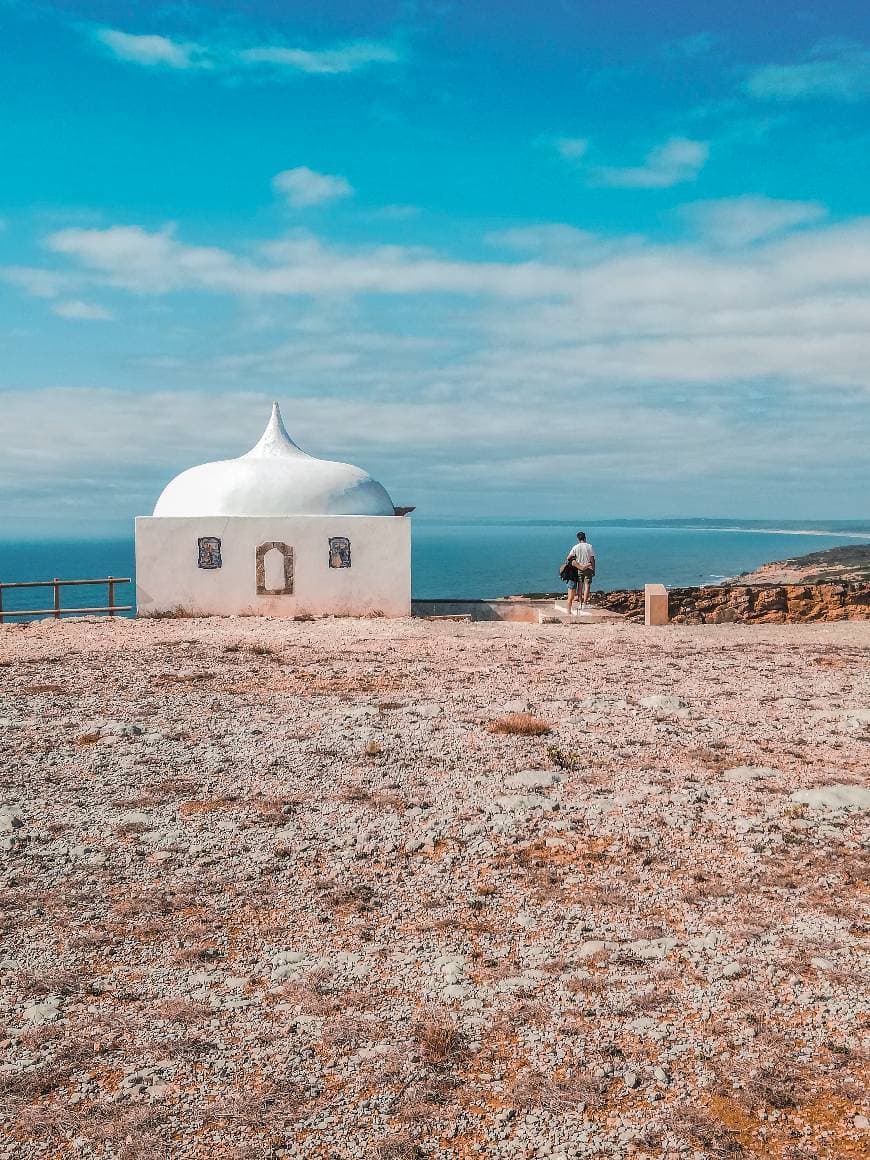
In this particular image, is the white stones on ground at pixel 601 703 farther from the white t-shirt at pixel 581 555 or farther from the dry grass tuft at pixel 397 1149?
the white t-shirt at pixel 581 555

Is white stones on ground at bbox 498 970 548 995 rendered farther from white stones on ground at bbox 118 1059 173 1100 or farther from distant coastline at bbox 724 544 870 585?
distant coastline at bbox 724 544 870 585

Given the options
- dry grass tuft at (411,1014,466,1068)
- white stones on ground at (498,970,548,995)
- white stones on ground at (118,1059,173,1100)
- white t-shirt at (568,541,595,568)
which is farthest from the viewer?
white t-shirt at (568,541,595,568)

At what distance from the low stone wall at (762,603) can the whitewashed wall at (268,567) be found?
655cm

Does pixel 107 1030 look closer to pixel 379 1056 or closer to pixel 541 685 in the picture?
pixel 379 1056

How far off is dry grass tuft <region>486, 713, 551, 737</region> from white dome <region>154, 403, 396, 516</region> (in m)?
14.5

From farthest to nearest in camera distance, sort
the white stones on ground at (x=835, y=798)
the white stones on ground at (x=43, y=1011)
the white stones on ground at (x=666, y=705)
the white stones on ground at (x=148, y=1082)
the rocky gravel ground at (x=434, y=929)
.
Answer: the white stones on ground at (x=666, y=705) → the white stones on ground at (x=835, y=798) → the white stones on ground at (x=43, y=1011) → the white stones on ground at (x=148, y=1082) → the rocky gravel ground at (x=434, y=929)

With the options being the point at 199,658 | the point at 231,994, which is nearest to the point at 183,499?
the point at 199,658

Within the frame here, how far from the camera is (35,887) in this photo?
560 centimetres

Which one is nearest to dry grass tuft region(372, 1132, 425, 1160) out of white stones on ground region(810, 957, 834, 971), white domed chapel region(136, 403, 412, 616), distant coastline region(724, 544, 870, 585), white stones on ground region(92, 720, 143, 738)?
white stones on ground region(810, 957, 834, 971)

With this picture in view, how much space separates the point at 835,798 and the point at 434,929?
366cm

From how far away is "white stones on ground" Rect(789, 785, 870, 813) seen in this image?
6777mm

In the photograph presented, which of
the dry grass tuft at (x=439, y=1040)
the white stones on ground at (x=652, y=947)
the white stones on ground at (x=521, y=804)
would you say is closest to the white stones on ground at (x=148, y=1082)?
the dry grass tuft at (x=439, y=1040)

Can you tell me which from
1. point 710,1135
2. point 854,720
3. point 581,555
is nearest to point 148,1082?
point 710,1135

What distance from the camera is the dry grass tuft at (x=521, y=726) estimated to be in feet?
29.1
